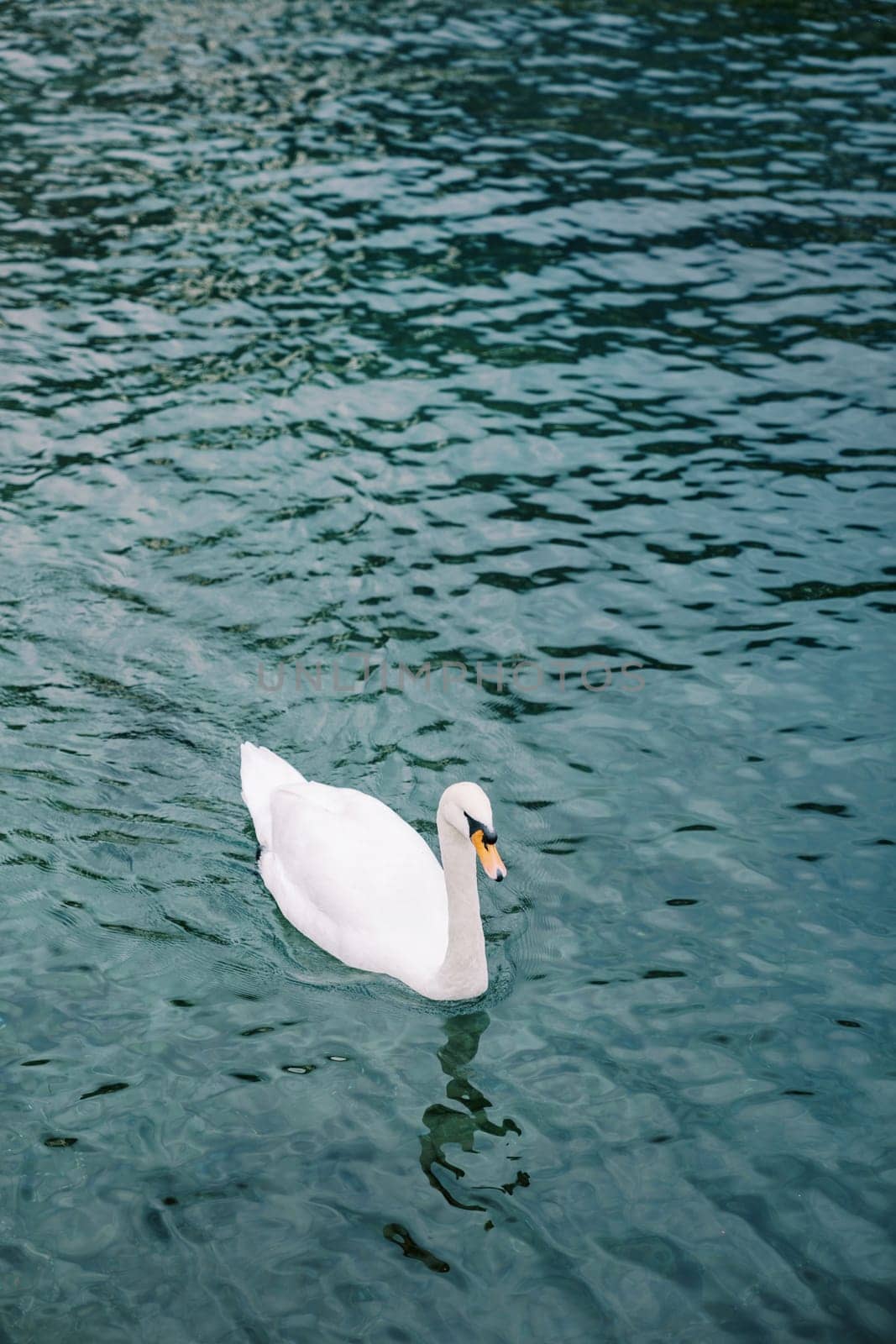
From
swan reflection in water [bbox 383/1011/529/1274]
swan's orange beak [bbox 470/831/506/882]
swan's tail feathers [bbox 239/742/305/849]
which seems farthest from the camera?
swan's tail feathers [bbox 239/742/305/849]

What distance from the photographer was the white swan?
846 cm

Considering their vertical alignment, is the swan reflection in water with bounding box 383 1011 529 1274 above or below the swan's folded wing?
below

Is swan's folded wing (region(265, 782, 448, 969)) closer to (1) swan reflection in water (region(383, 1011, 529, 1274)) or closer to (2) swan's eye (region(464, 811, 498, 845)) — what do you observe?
(1) swan reflection in water (region(383, 1011, 529, 1274))

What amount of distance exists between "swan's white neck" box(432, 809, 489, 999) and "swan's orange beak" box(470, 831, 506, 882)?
0.55ft

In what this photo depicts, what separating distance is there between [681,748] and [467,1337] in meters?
5.30

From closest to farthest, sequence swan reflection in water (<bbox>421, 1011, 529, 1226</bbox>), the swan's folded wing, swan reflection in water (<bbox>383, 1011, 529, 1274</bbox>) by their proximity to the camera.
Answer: swan reflection in water (<bbox>383, 1011, 529, 1274</bbox>) → swan reflection in water (<bbox>421, 1011, 529, 1226</bbox>) → the swan's folded wing

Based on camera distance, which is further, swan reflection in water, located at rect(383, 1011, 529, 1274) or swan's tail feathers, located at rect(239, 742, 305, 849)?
swan's tail feathers, located at rect(239, 742, 305, 849)

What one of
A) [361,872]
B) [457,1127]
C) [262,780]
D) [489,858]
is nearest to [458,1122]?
[457,1127]

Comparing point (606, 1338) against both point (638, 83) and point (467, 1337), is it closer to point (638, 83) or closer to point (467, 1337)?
point (467, 1337)

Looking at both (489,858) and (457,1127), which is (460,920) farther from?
(457,1127)

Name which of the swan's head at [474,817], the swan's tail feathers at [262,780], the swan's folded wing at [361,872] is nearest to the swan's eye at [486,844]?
the swan's head at [474,817]

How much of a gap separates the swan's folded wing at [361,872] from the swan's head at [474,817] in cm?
95

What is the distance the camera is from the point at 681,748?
11.0 meters

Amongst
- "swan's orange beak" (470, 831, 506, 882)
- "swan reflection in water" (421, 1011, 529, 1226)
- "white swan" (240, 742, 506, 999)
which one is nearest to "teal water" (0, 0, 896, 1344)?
"swan reflection in water" (421, 1011, 529, 1226)
